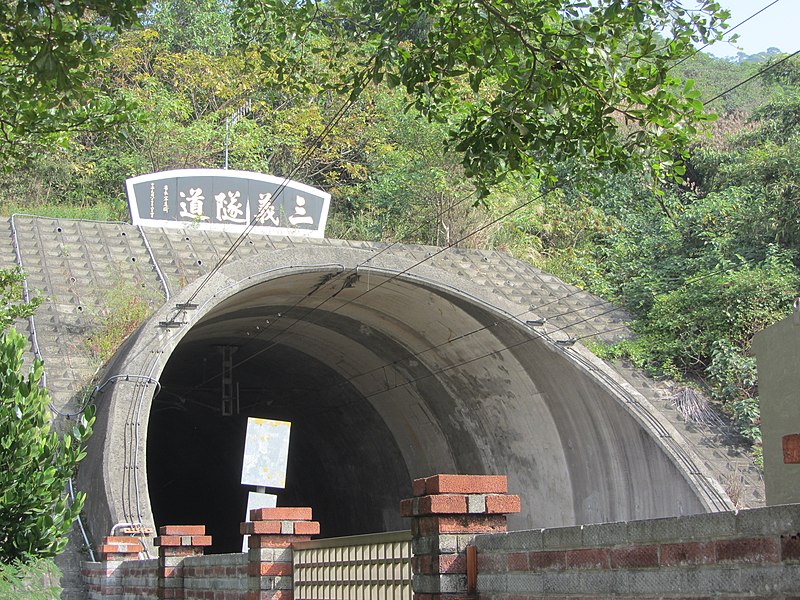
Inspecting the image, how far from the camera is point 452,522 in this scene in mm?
5074

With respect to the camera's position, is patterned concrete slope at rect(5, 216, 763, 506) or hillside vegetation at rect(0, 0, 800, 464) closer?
patterned concrete slope at rect(5, 216, 763, 506)

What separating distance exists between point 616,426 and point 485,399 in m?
2.79

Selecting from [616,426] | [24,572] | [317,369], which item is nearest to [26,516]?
[24,572]

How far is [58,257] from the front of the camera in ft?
57.3

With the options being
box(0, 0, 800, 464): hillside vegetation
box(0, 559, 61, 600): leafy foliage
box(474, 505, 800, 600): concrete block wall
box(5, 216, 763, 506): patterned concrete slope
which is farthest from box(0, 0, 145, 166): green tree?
box(5, 216, 763, 506): patterned concrete slope

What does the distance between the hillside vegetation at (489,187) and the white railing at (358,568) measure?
3742mm

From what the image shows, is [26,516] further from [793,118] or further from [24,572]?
[793,118]

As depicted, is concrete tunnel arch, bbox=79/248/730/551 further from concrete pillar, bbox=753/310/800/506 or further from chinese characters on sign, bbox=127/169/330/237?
concrete pillar, bbox=753/310/800/506

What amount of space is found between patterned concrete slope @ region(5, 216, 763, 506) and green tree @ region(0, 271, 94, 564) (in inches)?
266

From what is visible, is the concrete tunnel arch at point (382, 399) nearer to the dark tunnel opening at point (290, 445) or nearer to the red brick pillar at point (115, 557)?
the dark tunnel opening at point (290, 445)

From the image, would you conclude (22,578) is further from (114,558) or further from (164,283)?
(164,283)

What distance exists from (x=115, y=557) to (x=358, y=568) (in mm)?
5871

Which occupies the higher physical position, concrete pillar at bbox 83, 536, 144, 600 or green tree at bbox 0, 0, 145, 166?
green tree at bbox 0, 0, 145, 166

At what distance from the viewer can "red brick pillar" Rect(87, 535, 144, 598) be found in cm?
1134
